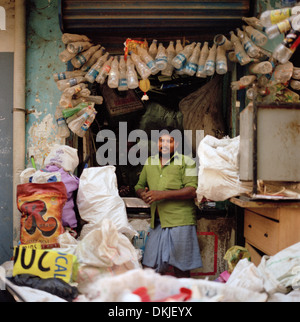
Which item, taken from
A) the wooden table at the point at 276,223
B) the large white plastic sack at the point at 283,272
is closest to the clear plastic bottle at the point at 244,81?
the wooden table at the point at 276,223

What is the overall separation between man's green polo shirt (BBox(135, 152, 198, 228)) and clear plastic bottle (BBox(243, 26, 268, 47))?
139 centimetres

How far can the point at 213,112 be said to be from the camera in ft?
13.8

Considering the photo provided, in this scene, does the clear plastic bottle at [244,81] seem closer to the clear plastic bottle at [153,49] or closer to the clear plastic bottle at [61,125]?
the clear plastic bottle at [153,49]

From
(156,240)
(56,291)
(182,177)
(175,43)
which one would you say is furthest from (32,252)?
(175,43)

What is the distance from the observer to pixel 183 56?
354 centimetres

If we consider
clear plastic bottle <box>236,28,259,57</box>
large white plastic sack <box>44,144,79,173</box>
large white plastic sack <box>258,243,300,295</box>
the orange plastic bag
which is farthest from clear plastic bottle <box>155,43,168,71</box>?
large white plastic sack <box>258,243,300,295</box>

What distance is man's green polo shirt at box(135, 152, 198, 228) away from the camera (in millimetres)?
3307

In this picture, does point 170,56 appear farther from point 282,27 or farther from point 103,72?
point 282,27

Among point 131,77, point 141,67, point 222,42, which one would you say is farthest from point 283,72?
point 131,77

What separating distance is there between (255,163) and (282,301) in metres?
0.99

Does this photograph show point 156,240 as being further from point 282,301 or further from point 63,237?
point 282,301

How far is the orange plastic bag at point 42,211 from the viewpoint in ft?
9.35

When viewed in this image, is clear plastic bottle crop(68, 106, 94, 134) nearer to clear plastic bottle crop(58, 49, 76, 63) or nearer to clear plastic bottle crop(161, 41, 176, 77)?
clear plastic bottle crop(58, 49, 76, 63)

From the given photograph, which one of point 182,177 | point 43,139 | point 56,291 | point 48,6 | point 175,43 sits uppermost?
point 48,6
